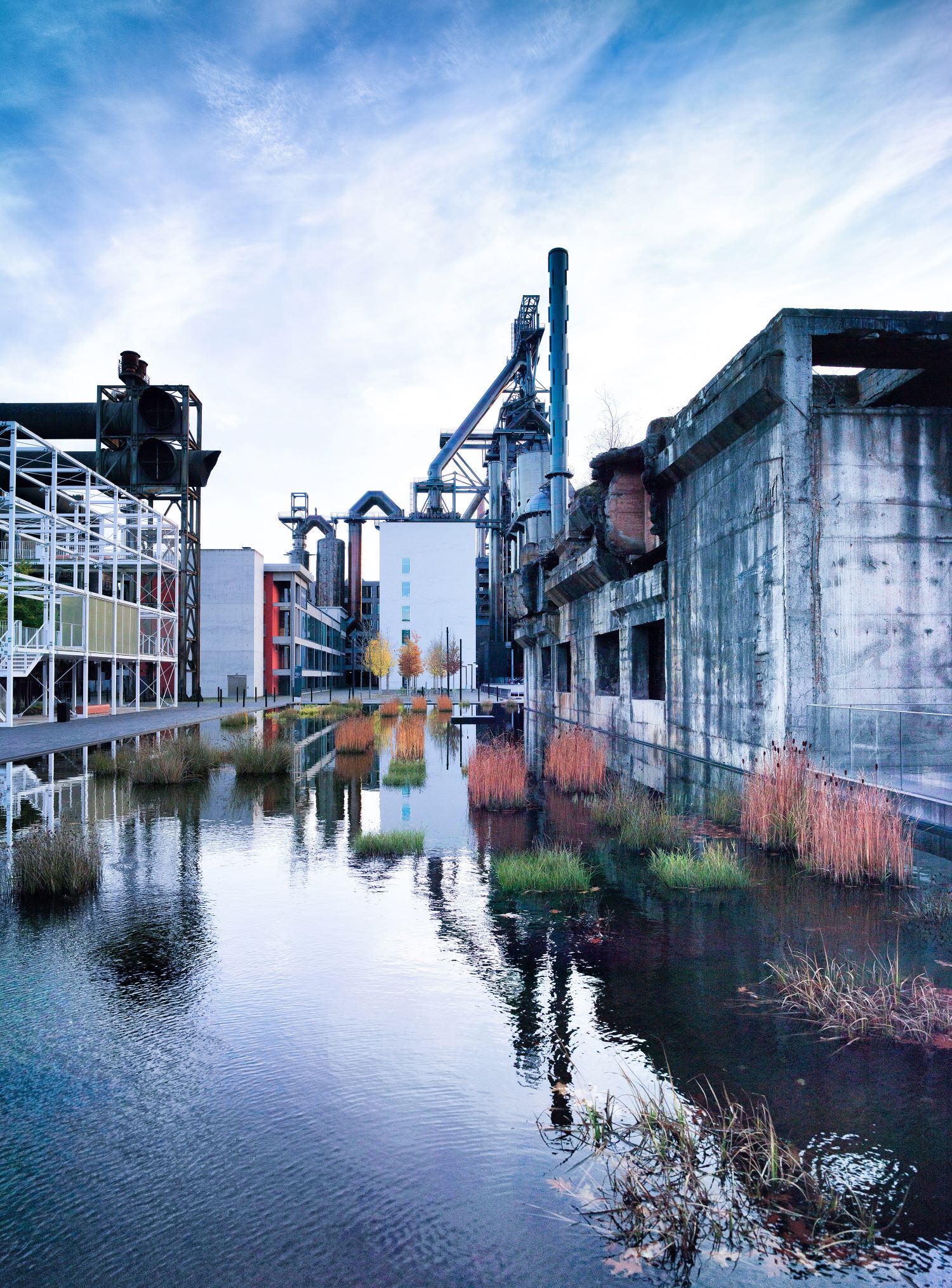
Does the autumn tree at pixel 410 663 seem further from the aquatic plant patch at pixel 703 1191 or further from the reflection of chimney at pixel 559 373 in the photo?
the aquatic plant patch at pixel 703 1191

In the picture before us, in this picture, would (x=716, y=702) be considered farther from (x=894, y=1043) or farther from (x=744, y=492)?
(x=894, y=1043)

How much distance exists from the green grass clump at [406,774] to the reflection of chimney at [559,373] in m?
25.0

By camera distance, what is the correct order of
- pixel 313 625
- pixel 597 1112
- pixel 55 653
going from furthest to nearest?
1. pixel 313 625
2. pixel 55 653
3. pixel 597 1112

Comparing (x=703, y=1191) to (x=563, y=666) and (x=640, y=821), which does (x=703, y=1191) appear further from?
(x=563, y=666)

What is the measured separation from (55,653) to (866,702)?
25.6 meters

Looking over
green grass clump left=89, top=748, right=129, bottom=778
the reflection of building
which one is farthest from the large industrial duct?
green grass clump left=89, top=748, right=129, bottom=778

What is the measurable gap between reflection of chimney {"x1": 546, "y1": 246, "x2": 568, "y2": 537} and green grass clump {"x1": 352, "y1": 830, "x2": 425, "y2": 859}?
32.5 metres

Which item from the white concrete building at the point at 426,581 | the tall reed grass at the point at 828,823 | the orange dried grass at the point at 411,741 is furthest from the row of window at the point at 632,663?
the white concrete building at the point at 426,581

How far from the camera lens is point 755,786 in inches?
409

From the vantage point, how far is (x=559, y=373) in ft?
138

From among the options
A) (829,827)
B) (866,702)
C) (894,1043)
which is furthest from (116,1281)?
(866,702)

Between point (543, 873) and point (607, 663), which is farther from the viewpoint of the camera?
point (607, 663)

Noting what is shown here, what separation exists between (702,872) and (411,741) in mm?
15560

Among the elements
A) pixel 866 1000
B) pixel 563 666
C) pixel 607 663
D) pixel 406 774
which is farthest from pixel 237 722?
pixel 866 1000
